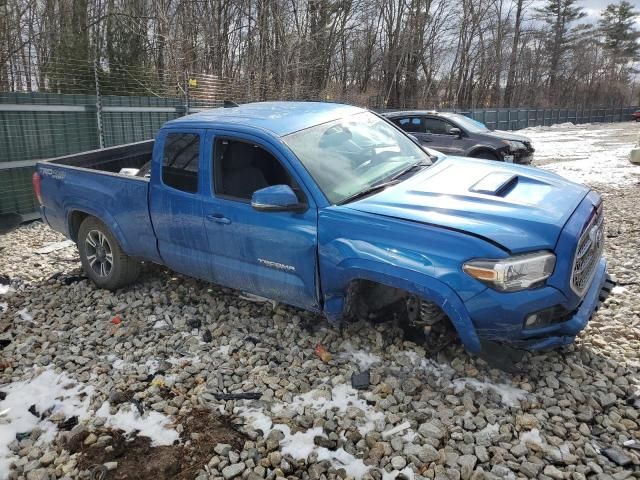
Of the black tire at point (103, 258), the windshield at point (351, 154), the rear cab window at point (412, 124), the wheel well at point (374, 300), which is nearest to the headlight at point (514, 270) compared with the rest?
the wheel well at point (374, 300)

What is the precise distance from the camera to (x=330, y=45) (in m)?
27.8

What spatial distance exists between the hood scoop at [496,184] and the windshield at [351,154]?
671 mm

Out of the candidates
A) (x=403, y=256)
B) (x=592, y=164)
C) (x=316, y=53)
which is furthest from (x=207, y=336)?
(x=316, y=53)

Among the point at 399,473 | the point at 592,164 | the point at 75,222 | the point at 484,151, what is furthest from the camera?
the point at 592,164

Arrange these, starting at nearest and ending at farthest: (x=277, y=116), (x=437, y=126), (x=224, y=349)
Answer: (x=224, y=349), (x=277, y=116), (x=437, y=126)

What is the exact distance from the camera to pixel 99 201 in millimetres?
4762

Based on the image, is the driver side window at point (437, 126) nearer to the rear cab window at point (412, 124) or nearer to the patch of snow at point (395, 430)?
the rear cab window at point (412, 124)

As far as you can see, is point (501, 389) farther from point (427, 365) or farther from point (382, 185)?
point (382, 185)

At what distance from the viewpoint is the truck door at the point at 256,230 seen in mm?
3438

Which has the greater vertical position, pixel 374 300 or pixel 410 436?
pixel 374 300

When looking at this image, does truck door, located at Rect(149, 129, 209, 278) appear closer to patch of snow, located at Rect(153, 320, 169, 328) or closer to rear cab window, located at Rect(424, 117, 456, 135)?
patch of snow, located at Rect(153, 320, 169, 328)

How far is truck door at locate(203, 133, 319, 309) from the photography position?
11.3 ft

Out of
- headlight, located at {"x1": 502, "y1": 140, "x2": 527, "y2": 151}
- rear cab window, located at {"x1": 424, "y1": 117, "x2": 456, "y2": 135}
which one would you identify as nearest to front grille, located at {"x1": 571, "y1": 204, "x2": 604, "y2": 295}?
headlight, located at {"x1": 502, "y1": 140, "x2": 527, "y2": 151}

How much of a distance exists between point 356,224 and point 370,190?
1.46ft
